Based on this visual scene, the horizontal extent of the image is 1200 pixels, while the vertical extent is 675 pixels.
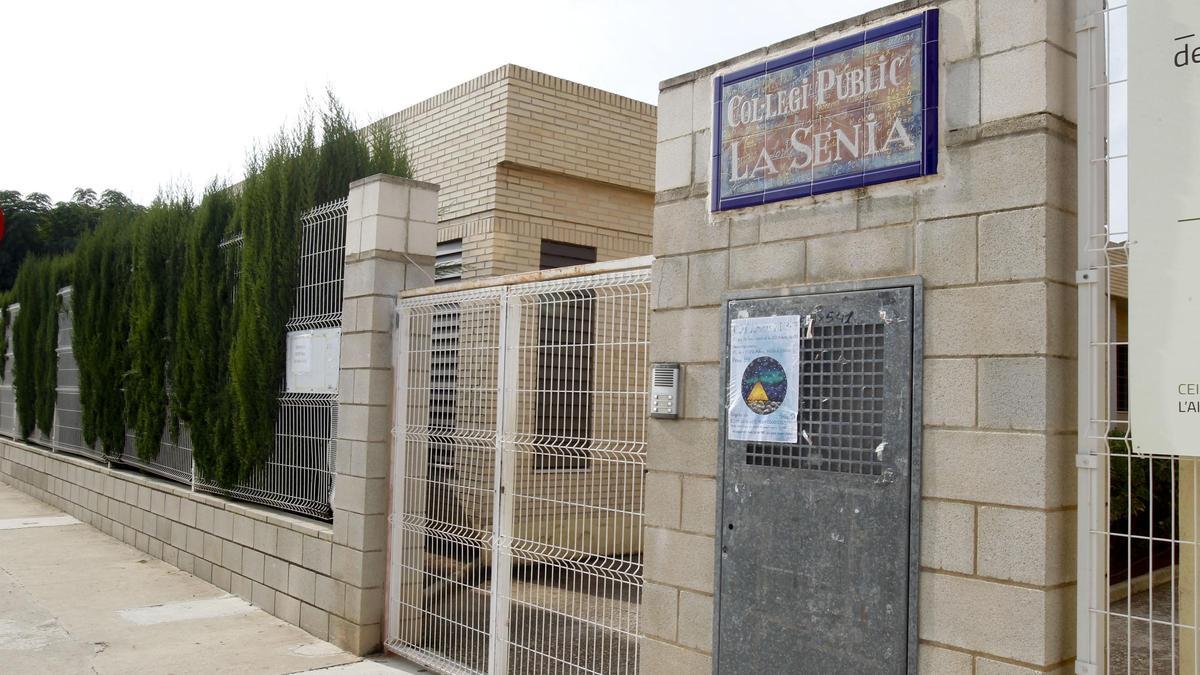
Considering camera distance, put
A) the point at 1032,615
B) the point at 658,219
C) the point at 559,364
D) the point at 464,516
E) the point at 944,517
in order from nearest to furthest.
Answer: the point at 1032,615 → the point at 944,517 → the point at 658,219 → the point at 559,364 → the point at 464,516

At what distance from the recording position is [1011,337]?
3.38 meters

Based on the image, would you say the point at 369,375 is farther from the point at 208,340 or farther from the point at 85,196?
the point at 85,196

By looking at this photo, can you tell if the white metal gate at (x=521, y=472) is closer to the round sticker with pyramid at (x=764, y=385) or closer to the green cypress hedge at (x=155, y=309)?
the round sticker with pyramid at (x=764, y=385)

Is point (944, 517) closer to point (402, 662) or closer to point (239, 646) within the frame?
point (402, 662)

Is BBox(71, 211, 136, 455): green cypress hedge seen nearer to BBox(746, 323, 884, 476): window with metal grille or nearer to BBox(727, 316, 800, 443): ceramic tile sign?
BBox(727, 316, 800, 443): ceramic tile sign

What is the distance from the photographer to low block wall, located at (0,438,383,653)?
682 centimetres

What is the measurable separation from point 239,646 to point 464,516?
6.75 feet

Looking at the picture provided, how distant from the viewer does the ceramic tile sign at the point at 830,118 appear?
3.68m

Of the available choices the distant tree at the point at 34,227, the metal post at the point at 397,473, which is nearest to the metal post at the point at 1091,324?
the metal post at the point at 397,473

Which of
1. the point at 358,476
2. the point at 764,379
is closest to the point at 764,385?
the point at 764,379

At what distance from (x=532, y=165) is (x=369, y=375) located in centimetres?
386

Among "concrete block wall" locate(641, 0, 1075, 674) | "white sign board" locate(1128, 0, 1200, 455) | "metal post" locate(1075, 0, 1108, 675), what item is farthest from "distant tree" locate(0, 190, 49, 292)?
"white sign board" locate(1128, 0, 1200, 455)

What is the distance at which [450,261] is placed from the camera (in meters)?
10.2

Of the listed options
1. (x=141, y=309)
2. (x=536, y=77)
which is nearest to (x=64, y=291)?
(x=141, y=309)
